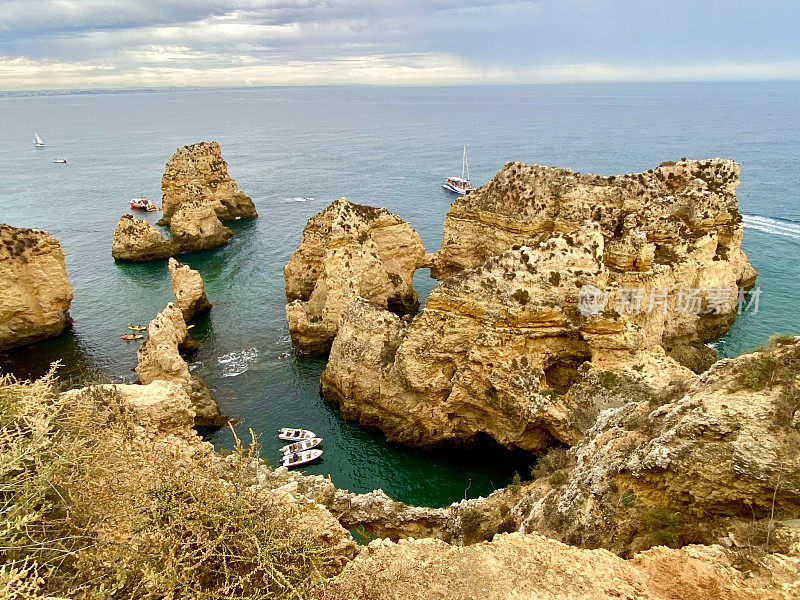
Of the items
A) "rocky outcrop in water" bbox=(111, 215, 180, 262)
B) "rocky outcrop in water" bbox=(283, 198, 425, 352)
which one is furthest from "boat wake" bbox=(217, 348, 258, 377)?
"rocky outcrop in water" bbox=(111, 215, 180, 262)

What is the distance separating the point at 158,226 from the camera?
70625mm

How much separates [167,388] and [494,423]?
50.8 feet

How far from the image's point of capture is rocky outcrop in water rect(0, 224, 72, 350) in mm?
36469

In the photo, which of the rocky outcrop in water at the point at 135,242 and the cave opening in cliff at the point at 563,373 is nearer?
the cave opening in cliff at the point at 563,373

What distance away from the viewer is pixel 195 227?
61.2 meters

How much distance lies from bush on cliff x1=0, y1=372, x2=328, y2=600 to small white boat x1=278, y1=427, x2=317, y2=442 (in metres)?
18.2

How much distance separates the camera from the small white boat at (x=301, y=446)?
88.4 feet

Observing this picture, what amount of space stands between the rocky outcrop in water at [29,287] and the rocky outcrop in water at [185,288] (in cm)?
832

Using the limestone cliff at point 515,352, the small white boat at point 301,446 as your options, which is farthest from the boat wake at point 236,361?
the limestone cliff at point 515,352

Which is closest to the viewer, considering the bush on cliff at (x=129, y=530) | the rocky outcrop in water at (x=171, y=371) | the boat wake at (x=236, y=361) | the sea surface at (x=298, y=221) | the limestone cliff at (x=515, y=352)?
the bush on cliff at (x=129, y=530)

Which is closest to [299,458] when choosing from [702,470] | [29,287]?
[702,470]

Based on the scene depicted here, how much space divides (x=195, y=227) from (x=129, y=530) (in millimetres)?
57175

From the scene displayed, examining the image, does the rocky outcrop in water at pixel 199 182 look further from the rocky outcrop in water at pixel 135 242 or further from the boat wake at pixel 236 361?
the boat wake at pixel 236 361

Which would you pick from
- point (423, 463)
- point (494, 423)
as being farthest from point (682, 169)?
point (423, 463)
